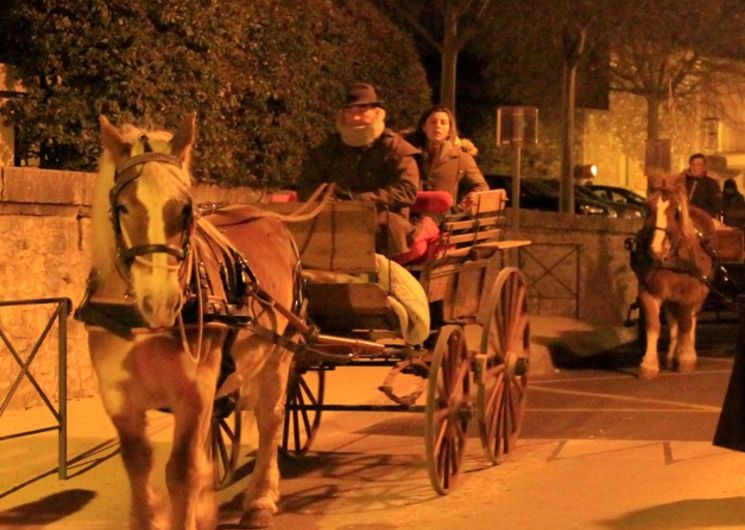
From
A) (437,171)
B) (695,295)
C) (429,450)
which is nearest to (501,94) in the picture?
(695,295)

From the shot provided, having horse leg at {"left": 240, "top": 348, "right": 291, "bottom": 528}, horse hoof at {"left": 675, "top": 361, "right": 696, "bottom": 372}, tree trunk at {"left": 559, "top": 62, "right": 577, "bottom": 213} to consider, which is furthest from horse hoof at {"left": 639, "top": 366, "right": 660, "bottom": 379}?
tree trunk at {"left": 559, "top": 62, "right": 577, "bottom": 213}

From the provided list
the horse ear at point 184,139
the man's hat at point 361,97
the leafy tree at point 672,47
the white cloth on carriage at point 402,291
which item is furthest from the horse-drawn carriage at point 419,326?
the leafy tree at point 672,47

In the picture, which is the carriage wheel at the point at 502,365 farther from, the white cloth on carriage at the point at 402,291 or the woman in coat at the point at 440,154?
the woman in coat at the point at 440,154

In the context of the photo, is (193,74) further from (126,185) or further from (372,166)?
(126,185)

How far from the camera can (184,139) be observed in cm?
621

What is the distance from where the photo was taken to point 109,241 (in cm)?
609

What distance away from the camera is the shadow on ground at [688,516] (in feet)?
24.9

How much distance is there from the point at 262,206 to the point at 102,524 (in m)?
2.15

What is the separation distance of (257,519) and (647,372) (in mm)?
8476

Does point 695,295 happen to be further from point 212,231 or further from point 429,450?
point 212,231

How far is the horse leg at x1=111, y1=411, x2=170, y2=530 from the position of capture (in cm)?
634

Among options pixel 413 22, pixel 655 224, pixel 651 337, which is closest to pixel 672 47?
pixel 413 22

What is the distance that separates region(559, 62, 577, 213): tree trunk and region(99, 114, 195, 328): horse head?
21.3 m

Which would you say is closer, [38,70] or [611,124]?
[38,70]
